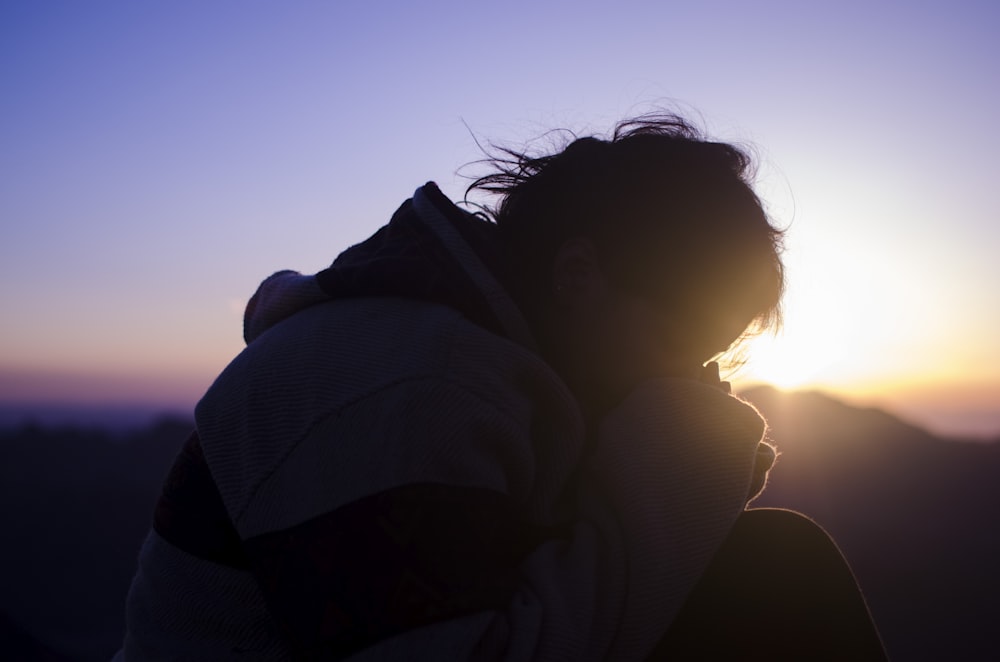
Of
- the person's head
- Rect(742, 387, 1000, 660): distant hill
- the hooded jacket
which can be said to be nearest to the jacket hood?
the hooded jacket

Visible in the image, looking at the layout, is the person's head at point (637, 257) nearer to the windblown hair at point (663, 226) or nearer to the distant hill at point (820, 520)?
the windblown hair at point (663, 226)

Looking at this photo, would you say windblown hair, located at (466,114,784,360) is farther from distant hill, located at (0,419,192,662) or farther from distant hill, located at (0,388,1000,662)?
distant hill, located at (0,419,192,662)

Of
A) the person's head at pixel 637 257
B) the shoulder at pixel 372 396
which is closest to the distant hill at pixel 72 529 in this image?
the shoulder at pixel 372 396

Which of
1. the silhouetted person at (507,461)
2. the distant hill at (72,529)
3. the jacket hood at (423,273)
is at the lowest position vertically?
the distant hill at (72,529)

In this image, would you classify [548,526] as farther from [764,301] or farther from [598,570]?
[764,301]

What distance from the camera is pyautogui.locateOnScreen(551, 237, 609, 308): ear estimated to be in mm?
1743

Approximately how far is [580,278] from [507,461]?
0.53 meters

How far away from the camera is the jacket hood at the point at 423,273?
1468 mm

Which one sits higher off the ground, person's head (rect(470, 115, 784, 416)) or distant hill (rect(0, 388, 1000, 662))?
person's head (rect(470, 115, 784, 416))

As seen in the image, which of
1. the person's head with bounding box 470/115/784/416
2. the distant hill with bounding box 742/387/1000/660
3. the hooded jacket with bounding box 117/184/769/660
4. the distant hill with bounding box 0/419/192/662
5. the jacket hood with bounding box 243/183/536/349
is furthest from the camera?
the distant hill with bounding box 0/419/192/662

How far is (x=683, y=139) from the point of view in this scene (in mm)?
1917

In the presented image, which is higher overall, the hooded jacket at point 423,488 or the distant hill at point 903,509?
the hooded jacket at point 423,488

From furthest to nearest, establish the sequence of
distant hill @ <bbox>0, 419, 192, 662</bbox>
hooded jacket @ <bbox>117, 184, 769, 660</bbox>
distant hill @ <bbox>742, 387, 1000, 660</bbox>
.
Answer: distant hill @ <bbox>0, 419, 192, 662</bbox> → distant hill @ <bbox>742, 387, 1000, 660</bbox> → hooded jacket @ <bbox>117, 184, 769, 660</bbox>

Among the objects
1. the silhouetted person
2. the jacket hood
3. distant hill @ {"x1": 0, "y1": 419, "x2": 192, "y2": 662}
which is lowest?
distant hill @ {"x1": 0, "y1": 419, "x2": 192, "y2": 662}
